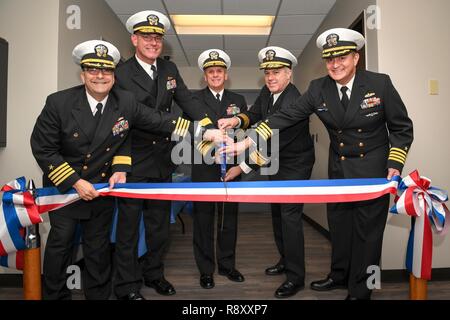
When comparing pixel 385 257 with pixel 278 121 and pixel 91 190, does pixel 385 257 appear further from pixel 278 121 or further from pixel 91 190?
pixel 91 190

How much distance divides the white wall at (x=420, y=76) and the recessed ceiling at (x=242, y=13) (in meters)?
1.32

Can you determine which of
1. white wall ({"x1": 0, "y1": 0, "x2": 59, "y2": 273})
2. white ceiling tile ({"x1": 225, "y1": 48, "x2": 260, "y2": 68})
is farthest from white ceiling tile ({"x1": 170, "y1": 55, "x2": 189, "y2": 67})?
white wall ({"x1": 0, "y1": 0, "x2": 59, "y2": 273})

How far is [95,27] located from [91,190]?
2.31 metres

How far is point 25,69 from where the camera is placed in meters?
2.62

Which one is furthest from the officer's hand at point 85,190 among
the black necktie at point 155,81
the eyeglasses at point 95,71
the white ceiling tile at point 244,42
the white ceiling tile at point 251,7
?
the white ceiling tile at point 244,42

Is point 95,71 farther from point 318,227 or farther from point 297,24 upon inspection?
point 318,227

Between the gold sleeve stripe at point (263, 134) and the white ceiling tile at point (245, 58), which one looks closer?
the gold sleeve stripe at point (263, 134)

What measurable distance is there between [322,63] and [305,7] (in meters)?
0.73

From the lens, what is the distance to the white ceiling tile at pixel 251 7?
3.76 meters

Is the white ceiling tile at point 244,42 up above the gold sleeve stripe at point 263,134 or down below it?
above

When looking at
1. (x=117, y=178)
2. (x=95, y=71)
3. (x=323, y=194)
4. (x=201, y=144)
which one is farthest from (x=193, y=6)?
(x=323, y=194)

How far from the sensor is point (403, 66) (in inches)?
105

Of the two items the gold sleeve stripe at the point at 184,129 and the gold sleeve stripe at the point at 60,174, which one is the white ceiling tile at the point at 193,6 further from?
the gold sleeve stripe at the point at 60,174
